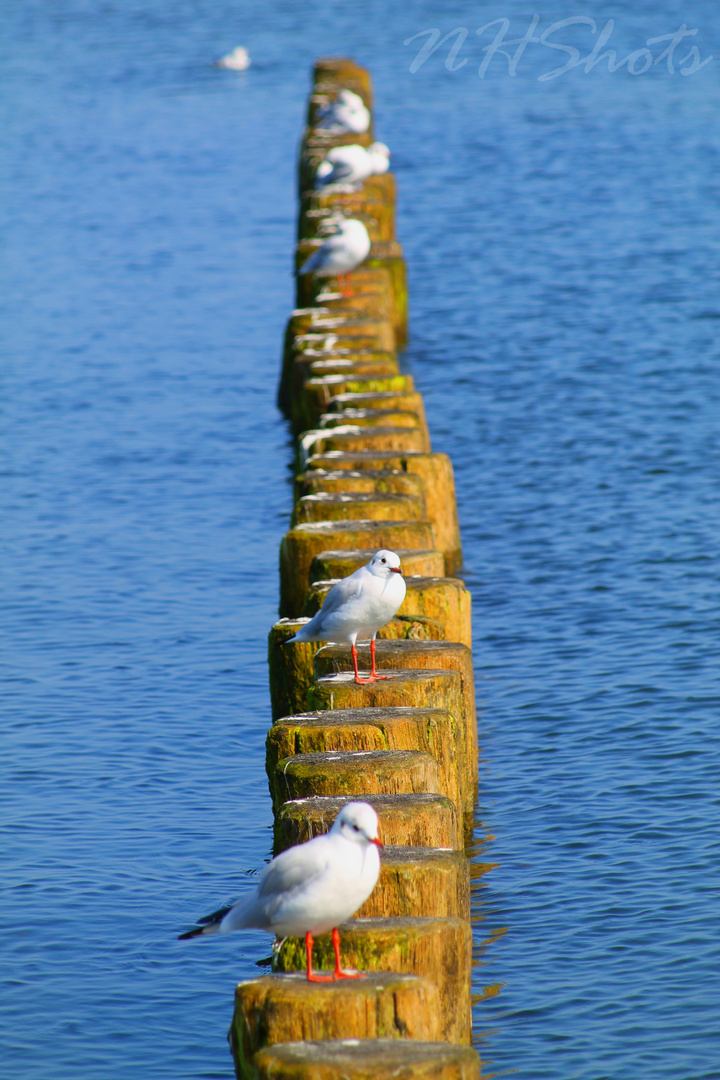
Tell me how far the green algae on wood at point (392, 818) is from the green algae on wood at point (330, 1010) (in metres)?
0.82

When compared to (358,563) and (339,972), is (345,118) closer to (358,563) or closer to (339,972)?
(358,563)

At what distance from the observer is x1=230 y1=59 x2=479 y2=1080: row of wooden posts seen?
179 inches

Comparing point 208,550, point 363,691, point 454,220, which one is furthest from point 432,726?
point 454,220

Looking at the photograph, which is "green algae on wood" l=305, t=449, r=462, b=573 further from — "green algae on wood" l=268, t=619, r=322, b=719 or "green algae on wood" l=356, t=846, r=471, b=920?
"green algae on wood" l=356, t=846, r=471, b=920

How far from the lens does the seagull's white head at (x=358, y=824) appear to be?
477 centimetres

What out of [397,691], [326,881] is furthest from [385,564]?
[326,881]

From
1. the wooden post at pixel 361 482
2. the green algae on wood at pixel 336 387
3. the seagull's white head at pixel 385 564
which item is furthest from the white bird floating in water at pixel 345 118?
the seagull's white head at pixel 385 564

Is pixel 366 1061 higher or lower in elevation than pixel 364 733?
lower

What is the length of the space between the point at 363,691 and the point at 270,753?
1.44 feet

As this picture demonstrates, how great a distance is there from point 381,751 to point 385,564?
1154 mm

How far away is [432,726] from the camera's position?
6309 mm

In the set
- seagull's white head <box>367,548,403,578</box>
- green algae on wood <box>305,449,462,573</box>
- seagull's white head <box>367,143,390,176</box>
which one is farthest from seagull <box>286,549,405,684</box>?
seagull's white head <box>367,143,390,176</box>

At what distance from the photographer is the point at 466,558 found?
12.9 m

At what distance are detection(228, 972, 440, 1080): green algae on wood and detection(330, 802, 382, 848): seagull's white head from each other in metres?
0.38
